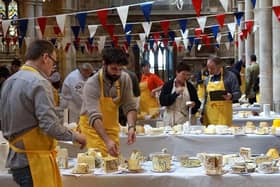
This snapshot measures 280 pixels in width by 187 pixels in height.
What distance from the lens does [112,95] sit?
5.26 meters

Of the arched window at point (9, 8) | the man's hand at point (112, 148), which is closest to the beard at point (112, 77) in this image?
the man's hand at point (112, 148)

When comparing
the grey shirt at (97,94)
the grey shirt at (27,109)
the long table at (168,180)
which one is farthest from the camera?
the grey shirt at (97,94)

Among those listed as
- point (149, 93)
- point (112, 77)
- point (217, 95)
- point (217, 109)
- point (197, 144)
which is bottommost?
point (197, 144)

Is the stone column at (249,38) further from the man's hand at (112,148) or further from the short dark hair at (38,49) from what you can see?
the short dark hair at (38,49)

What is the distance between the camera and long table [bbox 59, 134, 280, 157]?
7035mm

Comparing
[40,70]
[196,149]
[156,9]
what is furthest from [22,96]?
[156,9]

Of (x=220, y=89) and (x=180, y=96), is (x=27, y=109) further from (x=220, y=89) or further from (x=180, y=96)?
(x=220, y=89)

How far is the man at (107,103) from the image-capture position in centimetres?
489

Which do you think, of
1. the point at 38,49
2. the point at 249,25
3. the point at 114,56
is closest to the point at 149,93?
the point at 249,25

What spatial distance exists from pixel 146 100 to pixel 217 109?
4.21 meters

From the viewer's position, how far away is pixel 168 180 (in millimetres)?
4574

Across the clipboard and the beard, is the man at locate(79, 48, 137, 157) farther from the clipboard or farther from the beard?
the clipboard

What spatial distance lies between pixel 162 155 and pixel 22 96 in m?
1.27

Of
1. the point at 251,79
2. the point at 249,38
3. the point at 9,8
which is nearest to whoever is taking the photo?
the point at 251,79
